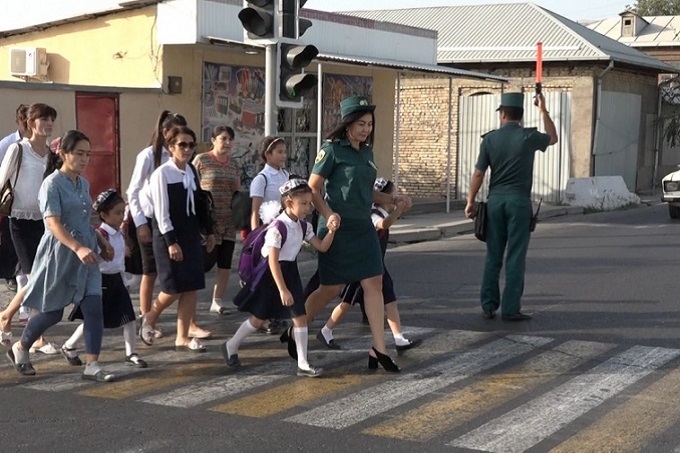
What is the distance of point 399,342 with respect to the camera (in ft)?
26.3

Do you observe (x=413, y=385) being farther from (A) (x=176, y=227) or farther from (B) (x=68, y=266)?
(B) (x=68, y=266)

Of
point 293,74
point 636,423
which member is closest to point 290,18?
point 293,74

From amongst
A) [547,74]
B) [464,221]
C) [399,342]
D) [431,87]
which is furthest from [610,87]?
[399,342]

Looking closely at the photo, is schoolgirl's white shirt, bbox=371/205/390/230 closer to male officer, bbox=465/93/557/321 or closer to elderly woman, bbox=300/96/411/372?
male officer, bbox=465/93/557/321

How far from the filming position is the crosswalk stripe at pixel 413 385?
20.1ft

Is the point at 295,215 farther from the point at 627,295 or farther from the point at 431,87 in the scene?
the point at 431,87

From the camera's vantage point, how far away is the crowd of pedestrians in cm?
701

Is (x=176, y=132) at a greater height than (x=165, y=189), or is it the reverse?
(x=176, y=132)

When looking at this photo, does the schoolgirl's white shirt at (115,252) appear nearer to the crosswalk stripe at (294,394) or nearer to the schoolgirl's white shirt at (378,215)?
the crosswalk stripe at (294,394)

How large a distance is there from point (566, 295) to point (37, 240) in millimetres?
5344

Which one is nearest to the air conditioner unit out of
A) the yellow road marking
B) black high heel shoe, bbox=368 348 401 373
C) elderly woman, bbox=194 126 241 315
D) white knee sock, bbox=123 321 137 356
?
elderly woman, bbox=194 126 241 315

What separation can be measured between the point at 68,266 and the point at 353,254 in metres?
1.91

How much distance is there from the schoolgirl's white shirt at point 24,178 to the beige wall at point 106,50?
25.9ft

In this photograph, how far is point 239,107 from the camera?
17391 mm
